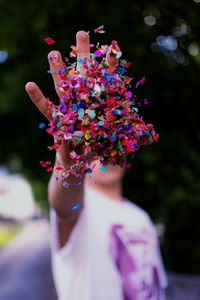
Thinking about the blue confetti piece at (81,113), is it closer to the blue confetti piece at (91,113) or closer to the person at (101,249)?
the blue confetti piece at (91,113)

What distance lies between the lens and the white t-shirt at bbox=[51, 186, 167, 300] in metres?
2.35

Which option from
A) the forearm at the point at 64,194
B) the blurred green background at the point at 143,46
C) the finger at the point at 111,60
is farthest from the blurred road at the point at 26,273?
the finger at the point at 111,60

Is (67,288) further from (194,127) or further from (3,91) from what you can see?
(3,91)

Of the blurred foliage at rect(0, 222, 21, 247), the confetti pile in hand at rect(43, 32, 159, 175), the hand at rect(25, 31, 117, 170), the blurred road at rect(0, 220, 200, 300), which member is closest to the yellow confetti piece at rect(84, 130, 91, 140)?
the confetti pile in hand at rect(43, 32, 159, 175)

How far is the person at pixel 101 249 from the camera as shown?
2229 millimetres

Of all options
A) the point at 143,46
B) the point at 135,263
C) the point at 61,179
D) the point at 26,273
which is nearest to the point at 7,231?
the point at 26,273

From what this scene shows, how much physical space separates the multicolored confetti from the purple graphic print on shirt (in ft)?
3.97

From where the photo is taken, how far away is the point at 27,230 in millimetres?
29641

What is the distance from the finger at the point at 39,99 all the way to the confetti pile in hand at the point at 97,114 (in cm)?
5

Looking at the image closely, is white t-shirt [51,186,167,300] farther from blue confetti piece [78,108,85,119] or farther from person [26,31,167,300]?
blue confetti piece [78,108,85,119]

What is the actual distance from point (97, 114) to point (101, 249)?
1247 millimetres

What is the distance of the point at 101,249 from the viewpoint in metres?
2.52

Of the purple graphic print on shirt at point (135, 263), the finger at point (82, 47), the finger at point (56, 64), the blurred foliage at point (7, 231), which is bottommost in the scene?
the blurred foliage at point (7, 231)

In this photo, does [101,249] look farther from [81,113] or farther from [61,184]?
[81,113]
